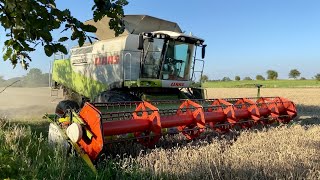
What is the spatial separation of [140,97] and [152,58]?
0.85 meters

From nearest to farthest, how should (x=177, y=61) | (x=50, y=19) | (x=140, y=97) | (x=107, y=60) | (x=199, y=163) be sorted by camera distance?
(x=50, y=19) < (x=199, y=163) < (x=140, y=97) < (x=177, y=61) < (x=107, y=60)

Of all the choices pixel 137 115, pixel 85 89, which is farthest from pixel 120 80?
pixel 137 115

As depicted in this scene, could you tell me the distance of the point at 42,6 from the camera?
200 cm

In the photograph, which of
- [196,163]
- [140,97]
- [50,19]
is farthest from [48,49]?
[140,97]

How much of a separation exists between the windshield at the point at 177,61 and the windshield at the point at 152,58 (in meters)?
0.17

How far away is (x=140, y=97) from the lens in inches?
271

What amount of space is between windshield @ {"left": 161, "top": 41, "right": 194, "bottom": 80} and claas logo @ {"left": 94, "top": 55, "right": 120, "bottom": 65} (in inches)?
40.2

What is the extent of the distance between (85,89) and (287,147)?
5538 millimetres

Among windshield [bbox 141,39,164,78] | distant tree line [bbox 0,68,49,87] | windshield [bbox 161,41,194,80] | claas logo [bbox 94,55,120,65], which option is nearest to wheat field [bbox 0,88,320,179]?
windshield [bbox 141,39,164,78]

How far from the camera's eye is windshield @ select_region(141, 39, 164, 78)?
7.00m

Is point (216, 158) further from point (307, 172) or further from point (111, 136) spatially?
point (111, 136)

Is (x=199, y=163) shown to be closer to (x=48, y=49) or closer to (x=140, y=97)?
(x=48, y=49)

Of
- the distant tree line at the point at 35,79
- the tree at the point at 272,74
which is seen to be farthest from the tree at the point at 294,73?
the distant tree line at the point at 35,79

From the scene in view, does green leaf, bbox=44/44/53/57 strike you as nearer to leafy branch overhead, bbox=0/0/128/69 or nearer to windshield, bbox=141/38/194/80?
leafy branch overhead, bbox=0/0/128/69
